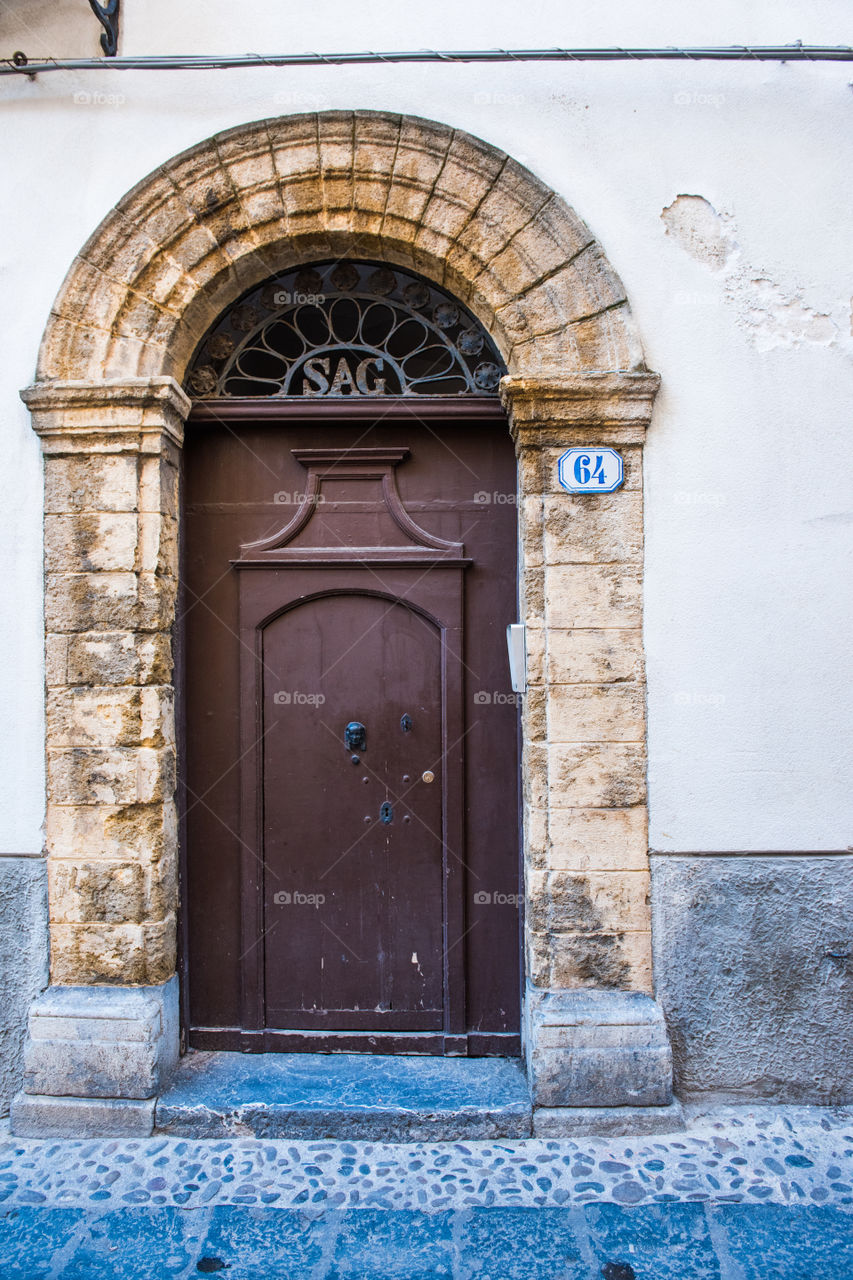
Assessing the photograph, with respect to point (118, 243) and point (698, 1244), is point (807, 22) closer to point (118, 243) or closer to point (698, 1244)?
point (118, 243)

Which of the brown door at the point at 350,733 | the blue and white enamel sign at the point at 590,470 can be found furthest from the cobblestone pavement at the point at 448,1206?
the blue and white enamel sign at the point at 590,470

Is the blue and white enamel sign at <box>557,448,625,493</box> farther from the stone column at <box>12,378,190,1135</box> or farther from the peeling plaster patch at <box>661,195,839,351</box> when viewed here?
the stone column at <box>12,378,190,1135</box>

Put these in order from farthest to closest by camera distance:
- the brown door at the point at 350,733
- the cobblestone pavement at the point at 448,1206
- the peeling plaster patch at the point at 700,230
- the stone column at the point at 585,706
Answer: the brown door at the point at 350,733, the peeling plaster patch at the point at 700,230, the stone column at the point at 585,706, the cobblestone pavement at the point at 448,1206

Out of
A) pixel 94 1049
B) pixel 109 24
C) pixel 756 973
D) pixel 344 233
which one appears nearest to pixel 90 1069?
pixel 94 1049

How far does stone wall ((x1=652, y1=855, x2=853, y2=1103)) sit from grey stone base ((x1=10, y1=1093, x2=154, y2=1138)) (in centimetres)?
213

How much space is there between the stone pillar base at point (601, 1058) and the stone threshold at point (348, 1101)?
17 cm

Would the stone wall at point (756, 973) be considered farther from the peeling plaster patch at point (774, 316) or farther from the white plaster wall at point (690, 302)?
the peeling plaster patch at point (774, 316)

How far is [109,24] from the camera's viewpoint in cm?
329

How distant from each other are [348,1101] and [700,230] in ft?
12.6

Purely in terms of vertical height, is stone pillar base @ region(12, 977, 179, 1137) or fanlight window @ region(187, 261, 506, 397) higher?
fanlight window @ region(187, 261, 506, 397)

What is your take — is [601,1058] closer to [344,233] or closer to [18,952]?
[18,952]

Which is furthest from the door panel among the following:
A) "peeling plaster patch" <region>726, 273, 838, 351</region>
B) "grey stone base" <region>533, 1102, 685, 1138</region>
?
"peeling plaster patch" <region>726, 273, 838, 351</region>

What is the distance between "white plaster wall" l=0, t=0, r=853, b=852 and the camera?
3236 millimetres

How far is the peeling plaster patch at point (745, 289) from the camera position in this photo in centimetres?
328
